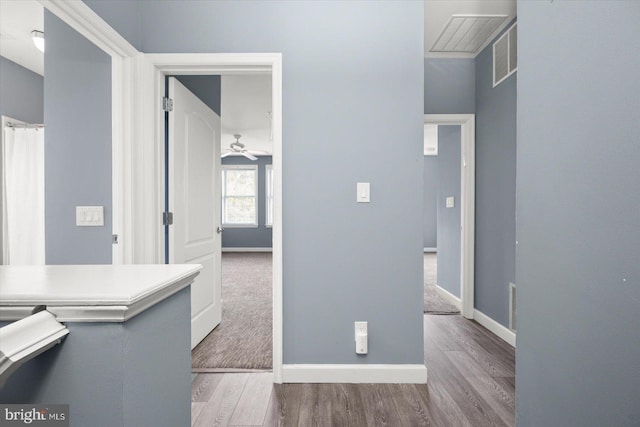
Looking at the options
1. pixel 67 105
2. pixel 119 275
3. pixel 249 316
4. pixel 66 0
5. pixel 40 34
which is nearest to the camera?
pixel 119 275

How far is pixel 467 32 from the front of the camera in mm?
2664

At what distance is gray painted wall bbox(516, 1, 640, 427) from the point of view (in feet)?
2.13

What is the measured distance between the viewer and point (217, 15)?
1.90 m

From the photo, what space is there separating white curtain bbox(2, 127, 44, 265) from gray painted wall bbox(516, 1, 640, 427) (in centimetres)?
352

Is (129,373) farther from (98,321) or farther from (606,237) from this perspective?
(606,237)

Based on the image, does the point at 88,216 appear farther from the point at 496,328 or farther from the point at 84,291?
the point at 496,328

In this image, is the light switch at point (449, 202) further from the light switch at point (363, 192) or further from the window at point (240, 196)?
the window at point (240, 196)

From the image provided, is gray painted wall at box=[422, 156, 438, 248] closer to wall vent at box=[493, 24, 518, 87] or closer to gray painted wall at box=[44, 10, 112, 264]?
wall vent at box=[493, 24, 518, 87]

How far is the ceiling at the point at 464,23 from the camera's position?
2.33 m

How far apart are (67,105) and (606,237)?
8.27ft

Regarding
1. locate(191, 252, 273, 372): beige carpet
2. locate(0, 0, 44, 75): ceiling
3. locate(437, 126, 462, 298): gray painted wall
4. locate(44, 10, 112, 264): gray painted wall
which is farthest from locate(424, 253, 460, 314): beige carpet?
locate(0, 0, 44, 75): ceiling

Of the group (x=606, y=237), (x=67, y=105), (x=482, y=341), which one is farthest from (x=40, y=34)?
(x=482, y=341)

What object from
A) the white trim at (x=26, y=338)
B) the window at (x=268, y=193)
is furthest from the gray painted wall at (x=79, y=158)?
the window at (x=268, y=193)

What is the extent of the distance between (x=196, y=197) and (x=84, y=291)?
5.92ft
